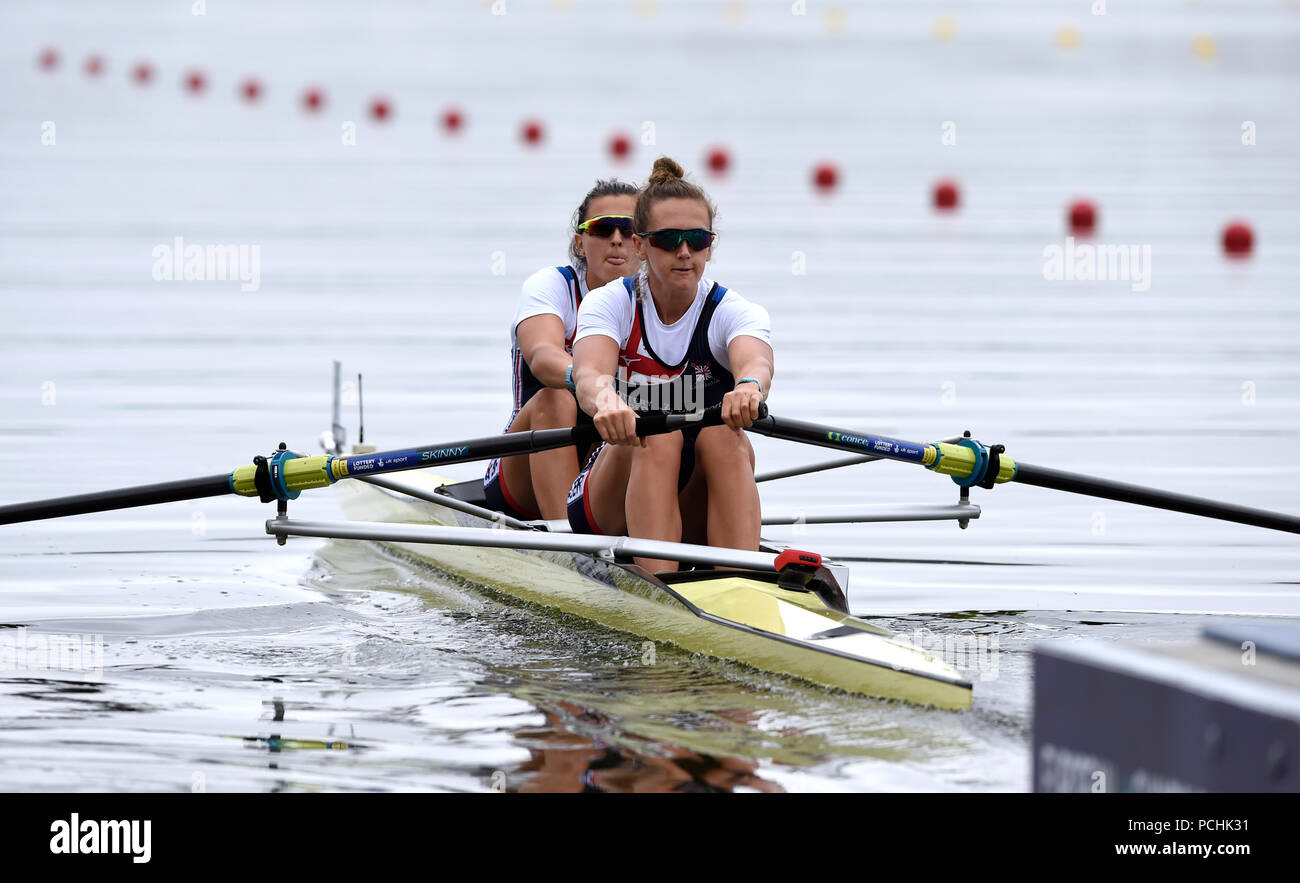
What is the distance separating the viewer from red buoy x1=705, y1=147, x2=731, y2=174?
74.9 ft

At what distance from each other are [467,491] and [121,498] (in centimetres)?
189

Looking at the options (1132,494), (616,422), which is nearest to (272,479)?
(616,422)

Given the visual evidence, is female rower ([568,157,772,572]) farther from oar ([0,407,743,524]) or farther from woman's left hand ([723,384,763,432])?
oar ([0,407,743,524])

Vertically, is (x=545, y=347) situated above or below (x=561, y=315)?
below

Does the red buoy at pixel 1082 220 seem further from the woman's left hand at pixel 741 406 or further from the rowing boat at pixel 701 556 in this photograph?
the woman's left hand at pixel 741 406

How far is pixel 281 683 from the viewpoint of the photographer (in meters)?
4.64

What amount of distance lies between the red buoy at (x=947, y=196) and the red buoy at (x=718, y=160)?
299cm

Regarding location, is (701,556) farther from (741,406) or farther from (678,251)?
(678,251)

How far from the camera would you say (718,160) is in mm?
23312

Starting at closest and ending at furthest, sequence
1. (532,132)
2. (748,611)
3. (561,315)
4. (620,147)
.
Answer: (748,611), (561,315), (620,147), (532,132)

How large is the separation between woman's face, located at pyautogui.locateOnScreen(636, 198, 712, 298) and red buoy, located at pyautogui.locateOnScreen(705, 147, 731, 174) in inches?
698

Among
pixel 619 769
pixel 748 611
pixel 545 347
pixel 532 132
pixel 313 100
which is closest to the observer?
pixel 619 769

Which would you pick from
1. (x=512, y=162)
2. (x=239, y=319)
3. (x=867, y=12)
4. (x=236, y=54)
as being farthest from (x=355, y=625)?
(x=867, y=12)
